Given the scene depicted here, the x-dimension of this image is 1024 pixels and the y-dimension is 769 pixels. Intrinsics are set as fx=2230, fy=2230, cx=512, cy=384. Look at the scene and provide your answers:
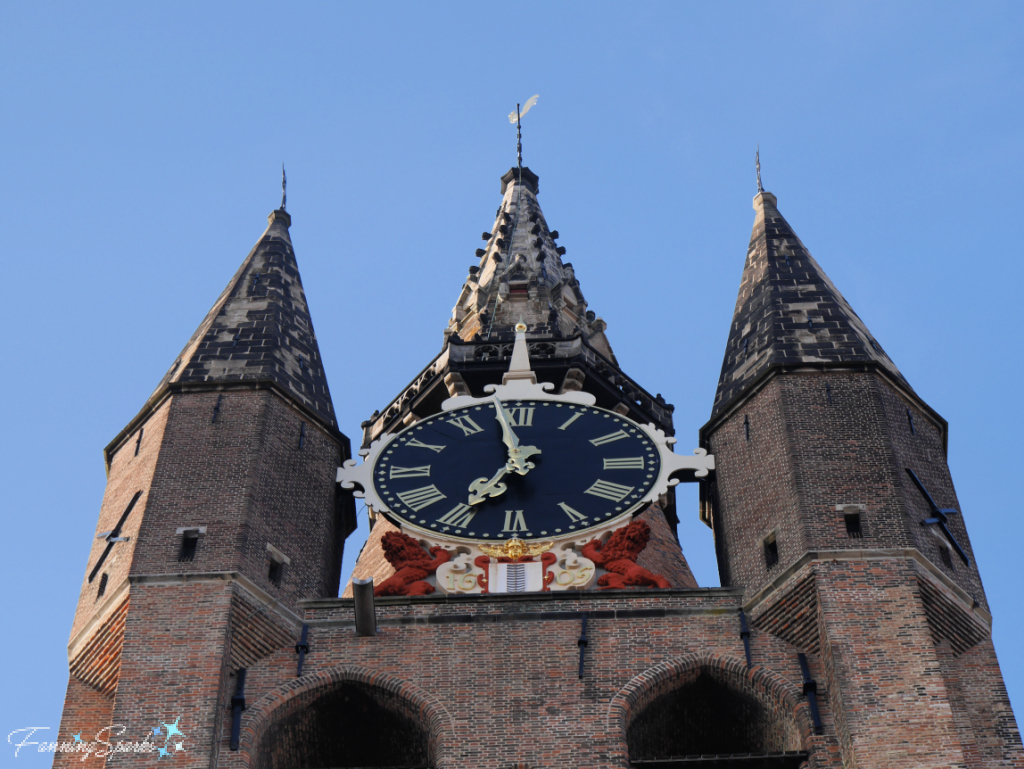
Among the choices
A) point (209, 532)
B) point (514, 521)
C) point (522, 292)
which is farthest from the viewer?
point (522, 292)

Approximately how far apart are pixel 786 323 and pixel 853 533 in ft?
17.7

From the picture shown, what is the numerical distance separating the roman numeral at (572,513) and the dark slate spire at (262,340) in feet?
12.6

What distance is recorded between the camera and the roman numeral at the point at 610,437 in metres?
30.7

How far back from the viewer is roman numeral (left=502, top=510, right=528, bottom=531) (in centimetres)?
2897

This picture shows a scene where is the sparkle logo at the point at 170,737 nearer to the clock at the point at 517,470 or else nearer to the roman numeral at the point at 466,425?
the clock at the point at 517,470

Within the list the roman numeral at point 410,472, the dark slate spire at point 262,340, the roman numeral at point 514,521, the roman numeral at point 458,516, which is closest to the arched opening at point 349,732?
the roman numeral at point 458,516

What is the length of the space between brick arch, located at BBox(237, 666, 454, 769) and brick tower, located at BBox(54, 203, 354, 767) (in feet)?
1.42

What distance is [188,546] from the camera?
2736 cm

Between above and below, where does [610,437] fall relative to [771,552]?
above

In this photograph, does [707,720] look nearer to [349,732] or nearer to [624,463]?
[349,732]

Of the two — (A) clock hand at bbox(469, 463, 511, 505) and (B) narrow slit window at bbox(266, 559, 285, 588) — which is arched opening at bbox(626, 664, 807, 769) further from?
(B) narrow slit window at bbox(266, 559, 285, 588)

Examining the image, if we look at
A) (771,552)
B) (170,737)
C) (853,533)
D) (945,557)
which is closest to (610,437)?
(771,552)

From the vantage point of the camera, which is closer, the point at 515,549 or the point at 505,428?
the point at 515,549

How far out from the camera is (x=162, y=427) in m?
29.9
